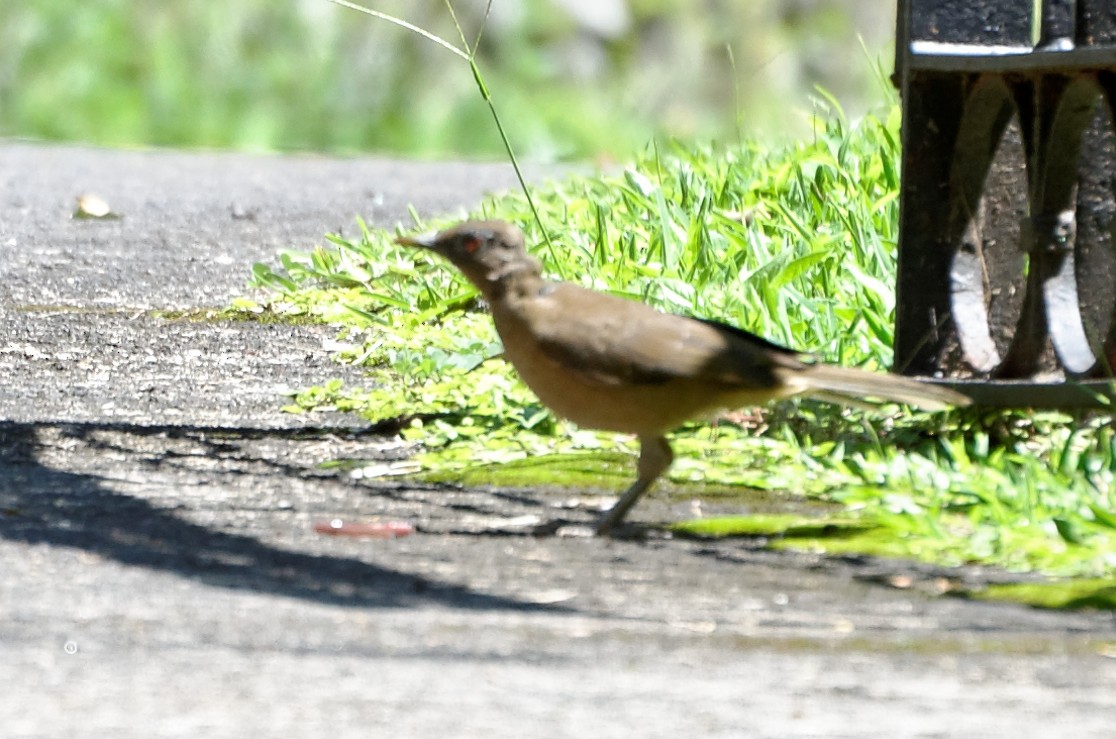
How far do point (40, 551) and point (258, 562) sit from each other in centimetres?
39

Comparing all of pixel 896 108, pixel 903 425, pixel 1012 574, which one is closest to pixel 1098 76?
pixel 903 425

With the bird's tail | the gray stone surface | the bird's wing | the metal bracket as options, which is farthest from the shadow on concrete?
the metal bracket

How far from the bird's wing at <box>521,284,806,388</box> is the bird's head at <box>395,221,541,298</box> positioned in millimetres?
155

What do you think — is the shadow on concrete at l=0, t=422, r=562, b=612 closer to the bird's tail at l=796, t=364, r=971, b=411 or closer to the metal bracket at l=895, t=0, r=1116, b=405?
the bird's tail at l=796, t=364, r=971, b=411

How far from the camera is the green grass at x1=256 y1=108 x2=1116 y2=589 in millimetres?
3762

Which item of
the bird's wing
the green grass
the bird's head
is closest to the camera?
the green grass

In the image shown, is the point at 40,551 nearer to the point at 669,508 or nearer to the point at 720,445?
the point at 669,508

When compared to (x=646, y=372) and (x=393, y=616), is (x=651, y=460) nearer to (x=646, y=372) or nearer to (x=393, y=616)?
(x=646, y=372)

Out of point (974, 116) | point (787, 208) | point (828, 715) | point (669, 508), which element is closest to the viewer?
point (828, 715)

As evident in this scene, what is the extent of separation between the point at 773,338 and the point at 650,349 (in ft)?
3.36

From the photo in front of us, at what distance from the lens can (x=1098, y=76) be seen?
4090 millimetres

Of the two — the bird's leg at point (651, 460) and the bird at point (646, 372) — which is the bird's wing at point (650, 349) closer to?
the bird at point (646, 372)

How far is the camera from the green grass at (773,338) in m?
3.76

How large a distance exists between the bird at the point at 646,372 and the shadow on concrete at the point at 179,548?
1.86 ft
